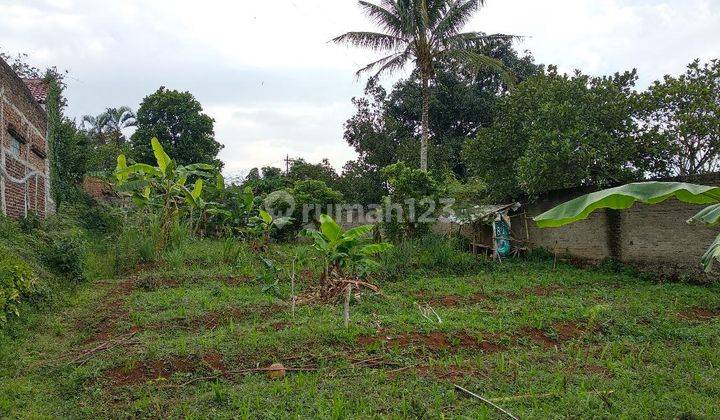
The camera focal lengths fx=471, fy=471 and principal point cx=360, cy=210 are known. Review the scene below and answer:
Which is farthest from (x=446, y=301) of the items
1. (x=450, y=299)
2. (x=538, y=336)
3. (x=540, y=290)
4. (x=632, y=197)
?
(x=632, y=197)

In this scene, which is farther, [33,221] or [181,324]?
[33,221]

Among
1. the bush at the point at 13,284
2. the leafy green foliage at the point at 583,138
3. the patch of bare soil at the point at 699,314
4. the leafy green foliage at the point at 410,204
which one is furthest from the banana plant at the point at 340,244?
the leafy green foliage at the point at 583,138

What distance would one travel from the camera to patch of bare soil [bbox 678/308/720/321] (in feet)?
19.2

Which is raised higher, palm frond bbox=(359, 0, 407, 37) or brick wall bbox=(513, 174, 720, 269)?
palm frond bbox=(359, 0, 407, 37)

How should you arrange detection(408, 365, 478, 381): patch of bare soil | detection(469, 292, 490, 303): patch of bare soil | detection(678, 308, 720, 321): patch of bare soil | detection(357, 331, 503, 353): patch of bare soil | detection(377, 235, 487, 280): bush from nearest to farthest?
detection(408, 365, 478, 381): patch of bare soil
detection(357, 331, 503, 353): patch of bare soil
detection(678, 308, 720, 321): patch of bare soil
detection(469, 292, 490, 303): patch of bare soil
detection(377, 235, 487, 280): bush

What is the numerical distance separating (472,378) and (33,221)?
30.2 ft

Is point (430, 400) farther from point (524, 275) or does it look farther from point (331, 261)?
point (524, 275)

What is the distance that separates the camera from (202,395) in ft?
11.1

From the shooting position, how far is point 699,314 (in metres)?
6.11

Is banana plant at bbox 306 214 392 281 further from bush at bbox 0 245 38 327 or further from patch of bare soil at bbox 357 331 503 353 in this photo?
bush at bbox 0 245 38 327

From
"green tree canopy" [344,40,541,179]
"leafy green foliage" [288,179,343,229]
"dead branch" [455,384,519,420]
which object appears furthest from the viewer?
"green tree canopy" [344,40,541,179]

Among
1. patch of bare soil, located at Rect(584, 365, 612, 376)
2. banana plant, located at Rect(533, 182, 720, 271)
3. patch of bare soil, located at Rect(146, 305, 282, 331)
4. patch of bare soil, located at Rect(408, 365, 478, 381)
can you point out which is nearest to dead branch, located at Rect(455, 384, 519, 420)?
patch of bare soil, located at Rect(408, 365, 478, 381)

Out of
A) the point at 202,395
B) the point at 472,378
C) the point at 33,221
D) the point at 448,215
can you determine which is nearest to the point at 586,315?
the point at 472,378

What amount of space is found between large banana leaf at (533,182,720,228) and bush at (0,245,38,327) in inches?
202
